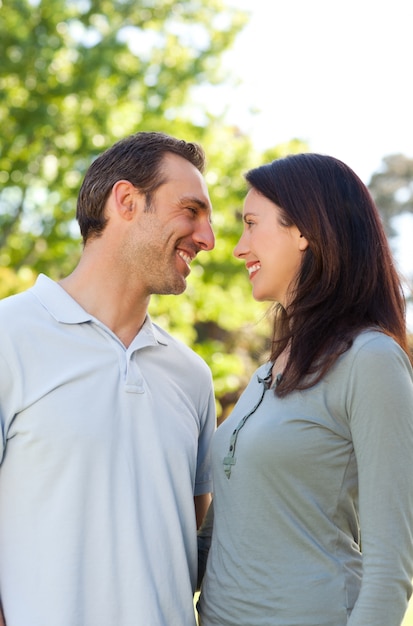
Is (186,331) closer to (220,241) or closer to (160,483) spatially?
(220,241)

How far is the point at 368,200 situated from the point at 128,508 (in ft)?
3.97

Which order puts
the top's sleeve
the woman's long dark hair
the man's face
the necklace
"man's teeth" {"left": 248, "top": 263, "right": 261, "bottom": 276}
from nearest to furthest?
the top's sleeve
the woman's long dark hair
the necklace
"man's teeth" {"left": 248, "top": 263, "right": 261, "bottom": 276}
the man's face

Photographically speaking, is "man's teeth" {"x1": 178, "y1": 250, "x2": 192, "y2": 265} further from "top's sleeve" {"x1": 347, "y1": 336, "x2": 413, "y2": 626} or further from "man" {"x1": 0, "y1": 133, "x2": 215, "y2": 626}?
"top's sleeve" {"x1": 347, "y1": 336, "x2": 413, "y2": 626}

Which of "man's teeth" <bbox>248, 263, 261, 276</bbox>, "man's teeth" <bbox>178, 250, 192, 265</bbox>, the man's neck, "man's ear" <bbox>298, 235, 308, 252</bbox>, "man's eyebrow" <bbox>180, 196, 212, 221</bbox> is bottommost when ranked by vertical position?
the man's neck

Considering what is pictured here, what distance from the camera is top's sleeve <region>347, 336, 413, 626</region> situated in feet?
7.32

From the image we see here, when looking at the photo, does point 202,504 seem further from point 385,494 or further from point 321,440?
point 385,494

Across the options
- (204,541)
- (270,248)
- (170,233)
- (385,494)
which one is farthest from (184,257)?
(385,494)

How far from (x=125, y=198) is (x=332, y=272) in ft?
3.07

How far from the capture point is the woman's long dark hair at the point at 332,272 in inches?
99.0

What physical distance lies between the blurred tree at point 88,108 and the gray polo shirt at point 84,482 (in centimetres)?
842

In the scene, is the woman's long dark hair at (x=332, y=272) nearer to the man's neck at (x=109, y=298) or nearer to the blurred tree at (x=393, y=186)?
the man's neck at (x=109, y=298)

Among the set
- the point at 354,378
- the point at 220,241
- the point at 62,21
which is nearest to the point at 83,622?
the point at 354,378

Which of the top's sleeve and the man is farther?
the man

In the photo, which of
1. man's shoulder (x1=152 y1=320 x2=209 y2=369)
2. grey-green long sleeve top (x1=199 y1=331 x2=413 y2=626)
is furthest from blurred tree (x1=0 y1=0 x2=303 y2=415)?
grey-green long sleeve top (x1=199 y1=331 x2=413 y2=626)
